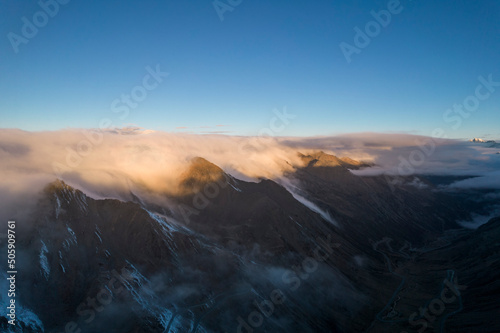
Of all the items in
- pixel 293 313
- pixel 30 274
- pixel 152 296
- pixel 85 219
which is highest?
pixel 85 219

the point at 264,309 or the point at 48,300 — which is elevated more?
the point at 48,300

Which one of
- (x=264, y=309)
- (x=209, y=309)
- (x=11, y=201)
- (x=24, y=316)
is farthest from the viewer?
(x=264, y=309)

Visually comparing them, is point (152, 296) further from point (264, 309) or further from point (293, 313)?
A: point (293, 313)

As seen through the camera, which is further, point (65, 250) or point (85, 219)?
point (85, 219)

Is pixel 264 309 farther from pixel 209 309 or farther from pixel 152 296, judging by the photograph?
pixel 152 296

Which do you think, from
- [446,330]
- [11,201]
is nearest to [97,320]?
[11,201]

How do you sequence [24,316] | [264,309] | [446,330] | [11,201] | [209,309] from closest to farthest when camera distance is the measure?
1. [24,316]
2. [11,201]
3. [209,309]
4. [264,309]
5. [446,330]

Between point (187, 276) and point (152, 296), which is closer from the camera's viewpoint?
point (152, 296)

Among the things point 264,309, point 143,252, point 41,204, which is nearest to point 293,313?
point 264,309

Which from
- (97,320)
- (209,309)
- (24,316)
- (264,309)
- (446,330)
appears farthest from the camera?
(446,330)
